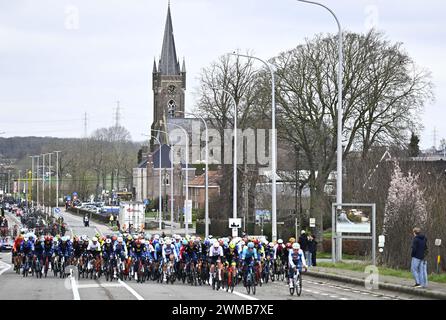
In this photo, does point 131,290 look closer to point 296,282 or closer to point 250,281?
point 250,281

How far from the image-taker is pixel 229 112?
7500cm

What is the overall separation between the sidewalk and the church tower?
4904 inches

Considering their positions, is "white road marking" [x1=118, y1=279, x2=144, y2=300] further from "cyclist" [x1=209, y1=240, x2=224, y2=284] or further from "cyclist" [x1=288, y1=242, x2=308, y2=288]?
"cyclist" [x1=288, y1=242, x2=308, y2=288]

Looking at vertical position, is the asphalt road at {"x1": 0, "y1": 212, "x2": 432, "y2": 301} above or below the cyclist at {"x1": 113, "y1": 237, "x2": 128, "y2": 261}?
below

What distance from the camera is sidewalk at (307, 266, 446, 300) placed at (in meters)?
25.6

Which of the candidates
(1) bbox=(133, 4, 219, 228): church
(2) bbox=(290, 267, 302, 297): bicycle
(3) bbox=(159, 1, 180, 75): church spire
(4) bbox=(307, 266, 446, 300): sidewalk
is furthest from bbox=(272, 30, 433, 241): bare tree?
(3) bbox=(159, 1, 180, 75): church spire

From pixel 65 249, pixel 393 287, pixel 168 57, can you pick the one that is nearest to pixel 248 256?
pixel 393 287

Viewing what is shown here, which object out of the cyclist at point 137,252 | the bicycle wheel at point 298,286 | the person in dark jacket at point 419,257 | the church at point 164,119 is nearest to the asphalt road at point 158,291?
the bicycle wheel at point 298,286

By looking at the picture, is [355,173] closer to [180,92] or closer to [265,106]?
[265,106]

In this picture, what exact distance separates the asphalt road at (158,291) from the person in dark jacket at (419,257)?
73 cm

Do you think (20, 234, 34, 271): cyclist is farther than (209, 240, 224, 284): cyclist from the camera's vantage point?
Yes

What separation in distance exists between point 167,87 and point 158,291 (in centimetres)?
13883

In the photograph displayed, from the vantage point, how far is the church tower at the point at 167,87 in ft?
534

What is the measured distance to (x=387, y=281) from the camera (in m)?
29.8
